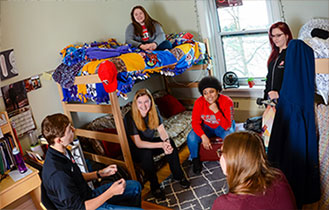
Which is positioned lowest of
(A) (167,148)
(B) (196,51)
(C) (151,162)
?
(C) (151,162)

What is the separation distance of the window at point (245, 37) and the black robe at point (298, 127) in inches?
82.4

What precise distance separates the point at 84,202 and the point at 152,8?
3200 mm

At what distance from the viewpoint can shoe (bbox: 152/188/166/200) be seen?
248 centimetres

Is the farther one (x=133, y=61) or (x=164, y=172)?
(x=164, y=172)

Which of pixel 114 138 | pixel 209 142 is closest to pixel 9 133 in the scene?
pixel 114 138

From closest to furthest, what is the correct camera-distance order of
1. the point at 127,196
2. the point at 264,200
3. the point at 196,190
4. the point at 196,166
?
the point at 264,200 < the point at 127,196 < the point at 196,190 < the point at 196,166

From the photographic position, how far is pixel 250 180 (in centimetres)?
114

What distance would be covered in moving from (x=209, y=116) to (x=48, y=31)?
5.94 ft

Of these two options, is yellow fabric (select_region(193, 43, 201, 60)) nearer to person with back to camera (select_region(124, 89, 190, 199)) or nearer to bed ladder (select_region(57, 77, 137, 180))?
person with back to camera (select_region(124, 89, 190, 199))

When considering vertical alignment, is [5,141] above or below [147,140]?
above

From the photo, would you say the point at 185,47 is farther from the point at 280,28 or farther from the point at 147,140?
the point at 147,140

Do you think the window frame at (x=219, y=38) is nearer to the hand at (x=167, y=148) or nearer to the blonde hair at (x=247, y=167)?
the hand at (x=167, y=148)

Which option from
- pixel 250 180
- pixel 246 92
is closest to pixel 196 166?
pixel 246 92

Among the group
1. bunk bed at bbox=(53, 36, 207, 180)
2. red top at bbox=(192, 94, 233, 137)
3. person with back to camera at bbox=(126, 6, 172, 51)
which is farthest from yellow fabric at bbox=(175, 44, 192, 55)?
red top at bbox=(192, 94, 233, 137)
